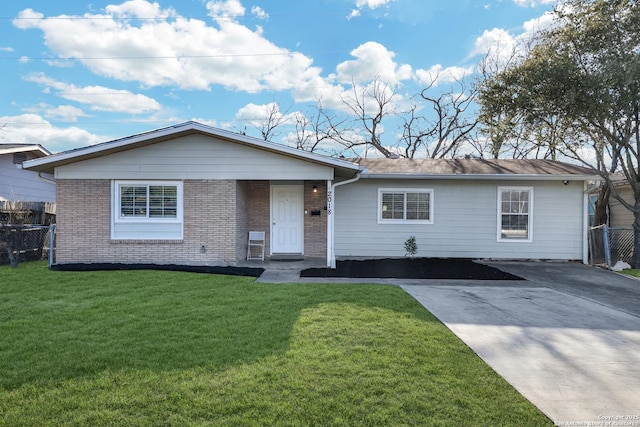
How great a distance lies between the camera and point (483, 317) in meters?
5.37

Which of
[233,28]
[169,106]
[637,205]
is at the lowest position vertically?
[637,205]

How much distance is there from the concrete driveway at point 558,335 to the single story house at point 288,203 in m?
3.00

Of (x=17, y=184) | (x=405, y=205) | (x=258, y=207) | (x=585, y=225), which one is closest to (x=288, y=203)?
(x=258, y=207)

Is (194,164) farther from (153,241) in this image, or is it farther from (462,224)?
(462,224)

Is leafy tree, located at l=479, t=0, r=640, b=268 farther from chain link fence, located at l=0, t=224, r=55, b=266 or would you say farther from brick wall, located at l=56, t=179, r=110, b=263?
chain link fence, located at l=0, t=224, r=55, b=266

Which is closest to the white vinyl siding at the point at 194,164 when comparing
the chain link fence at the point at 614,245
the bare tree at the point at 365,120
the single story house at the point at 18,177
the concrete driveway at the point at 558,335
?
the concrete driveway at the point at 558,335

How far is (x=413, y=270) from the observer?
369 inches

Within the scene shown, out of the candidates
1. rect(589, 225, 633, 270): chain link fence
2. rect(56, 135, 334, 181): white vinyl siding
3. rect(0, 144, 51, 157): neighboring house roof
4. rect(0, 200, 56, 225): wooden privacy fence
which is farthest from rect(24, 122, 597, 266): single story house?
rect(0, 144, 51, 157): neighboring house roof

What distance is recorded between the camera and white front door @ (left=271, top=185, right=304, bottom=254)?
11.3 m

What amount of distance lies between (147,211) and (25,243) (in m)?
3.71

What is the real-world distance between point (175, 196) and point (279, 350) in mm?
7004

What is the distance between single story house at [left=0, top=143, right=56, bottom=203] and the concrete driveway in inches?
549

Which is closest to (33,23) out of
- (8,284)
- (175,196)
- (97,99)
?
(97,99)

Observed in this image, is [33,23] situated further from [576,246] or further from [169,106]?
[576,246]
